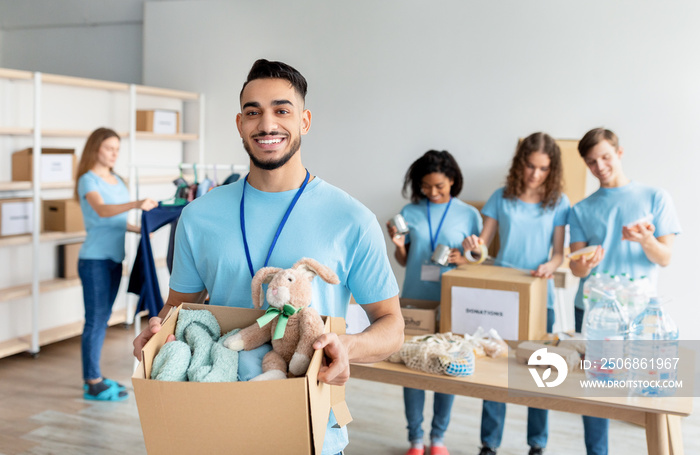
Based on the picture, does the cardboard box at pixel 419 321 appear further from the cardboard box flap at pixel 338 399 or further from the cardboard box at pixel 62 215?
the cardboard box at pixel 62 215

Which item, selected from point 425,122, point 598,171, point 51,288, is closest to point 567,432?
point 598,171

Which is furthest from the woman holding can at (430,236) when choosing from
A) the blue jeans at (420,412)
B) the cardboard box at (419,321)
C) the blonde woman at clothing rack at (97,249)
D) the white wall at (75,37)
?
the white wall at (75,37)

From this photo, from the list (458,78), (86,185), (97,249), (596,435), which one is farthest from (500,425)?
(458,78)

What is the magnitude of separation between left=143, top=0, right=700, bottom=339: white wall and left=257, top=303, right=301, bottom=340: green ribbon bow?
3763 mm

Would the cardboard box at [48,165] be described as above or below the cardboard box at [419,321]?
above

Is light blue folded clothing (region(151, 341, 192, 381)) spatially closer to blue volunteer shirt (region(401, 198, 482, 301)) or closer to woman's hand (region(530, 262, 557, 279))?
woman's hand (region(530, 262, 557, 279))

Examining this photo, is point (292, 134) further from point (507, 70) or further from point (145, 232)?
point (507, 70)

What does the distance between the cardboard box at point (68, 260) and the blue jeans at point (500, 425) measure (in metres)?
3.10

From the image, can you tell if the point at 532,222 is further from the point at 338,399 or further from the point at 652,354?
the point at 338,399

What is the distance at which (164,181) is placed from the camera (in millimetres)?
5504

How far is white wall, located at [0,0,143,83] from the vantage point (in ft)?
20.6

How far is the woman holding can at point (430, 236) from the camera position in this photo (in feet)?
10.0

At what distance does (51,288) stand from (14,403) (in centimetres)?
99

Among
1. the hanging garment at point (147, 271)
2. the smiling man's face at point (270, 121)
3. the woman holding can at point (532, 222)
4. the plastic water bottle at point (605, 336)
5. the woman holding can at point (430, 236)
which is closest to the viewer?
the smiling man's face at point (270, 121)
